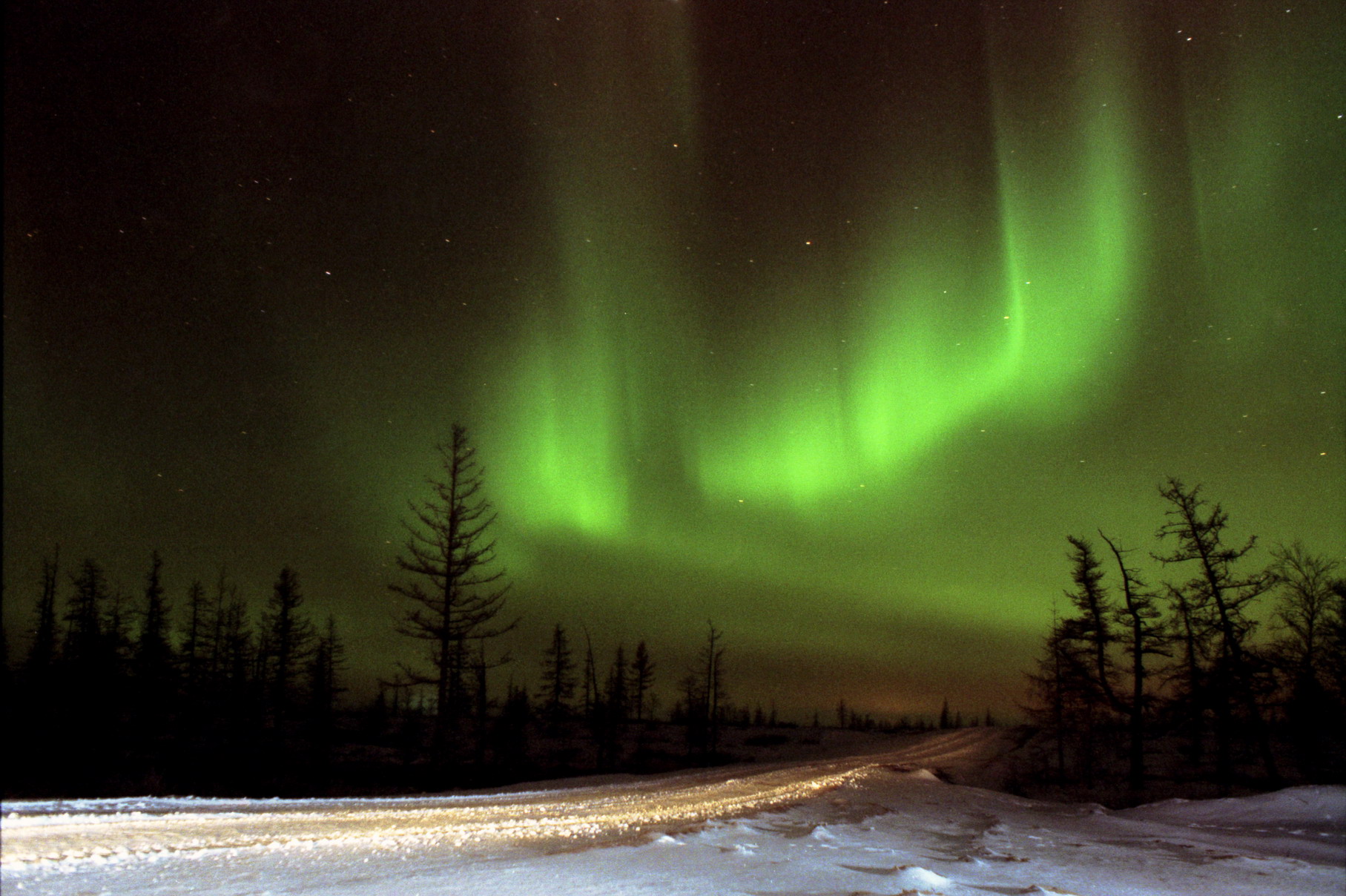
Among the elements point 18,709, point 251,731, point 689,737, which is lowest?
point 689,737

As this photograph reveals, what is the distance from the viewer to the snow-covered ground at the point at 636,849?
5871 millimetres

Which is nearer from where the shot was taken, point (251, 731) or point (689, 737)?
point (251, 731)

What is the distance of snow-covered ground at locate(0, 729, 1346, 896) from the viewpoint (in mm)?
5871

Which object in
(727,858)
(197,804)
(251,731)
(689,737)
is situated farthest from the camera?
(689,737)

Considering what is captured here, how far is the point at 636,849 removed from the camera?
7613 millimetres

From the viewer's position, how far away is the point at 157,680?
44.1 m

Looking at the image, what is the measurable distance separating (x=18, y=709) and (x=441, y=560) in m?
26.3

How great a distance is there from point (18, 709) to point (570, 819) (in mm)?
42069

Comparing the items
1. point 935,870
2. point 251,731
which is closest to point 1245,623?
point 935,870

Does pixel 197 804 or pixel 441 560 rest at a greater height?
pixel 441 560

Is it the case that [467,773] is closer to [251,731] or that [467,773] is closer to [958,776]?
[958,776]

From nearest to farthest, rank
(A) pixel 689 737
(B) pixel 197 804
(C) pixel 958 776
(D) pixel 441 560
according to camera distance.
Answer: (B) pixel 197 804 < (D) pixel 441 560 < (C) pixel 958 776 < (A) pixel 689 737

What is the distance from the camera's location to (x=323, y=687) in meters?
48.5

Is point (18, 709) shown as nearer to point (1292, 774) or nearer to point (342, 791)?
point (342, 791)
